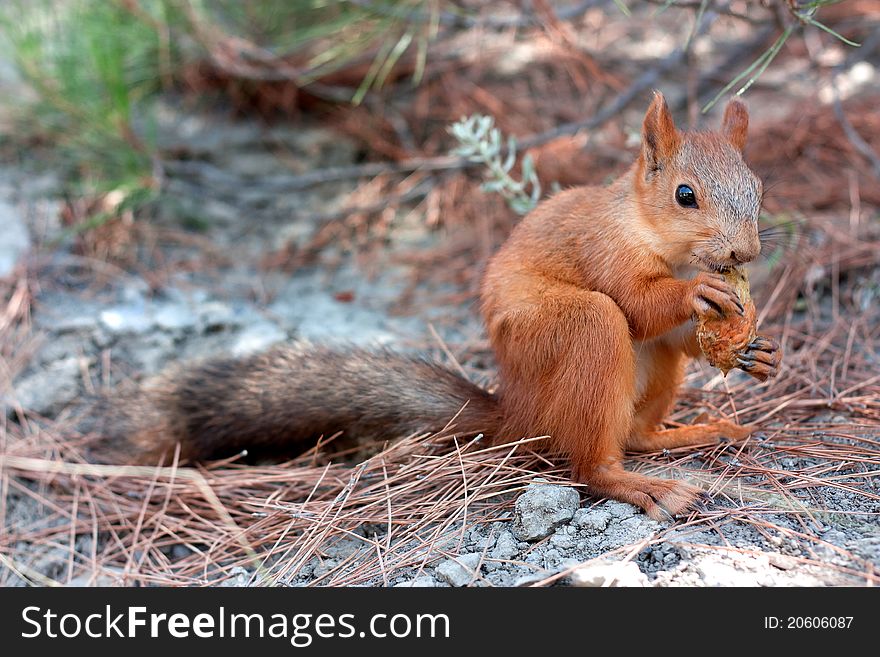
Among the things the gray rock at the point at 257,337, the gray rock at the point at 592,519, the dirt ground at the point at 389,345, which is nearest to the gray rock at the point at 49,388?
the dirt ground at the point at 389,345

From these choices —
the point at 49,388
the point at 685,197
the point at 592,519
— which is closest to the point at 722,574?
the point at 592,519

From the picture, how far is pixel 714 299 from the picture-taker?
174 centimetres

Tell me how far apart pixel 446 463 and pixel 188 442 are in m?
0.72

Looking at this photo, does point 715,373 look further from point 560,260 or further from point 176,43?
point 176,43

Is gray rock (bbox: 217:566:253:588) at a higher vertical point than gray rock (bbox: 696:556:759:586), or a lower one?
lower

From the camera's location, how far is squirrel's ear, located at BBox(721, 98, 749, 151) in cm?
203

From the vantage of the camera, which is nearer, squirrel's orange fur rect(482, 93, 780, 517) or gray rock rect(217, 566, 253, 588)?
squirrel's orange fur rect(482, 93, 780, 517)

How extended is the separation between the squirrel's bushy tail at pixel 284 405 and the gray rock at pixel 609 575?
58cm

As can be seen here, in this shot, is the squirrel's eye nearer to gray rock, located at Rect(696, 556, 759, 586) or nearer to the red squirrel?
the red squirrel

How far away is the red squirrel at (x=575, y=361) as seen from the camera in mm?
1830

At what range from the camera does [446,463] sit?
2.07 metres

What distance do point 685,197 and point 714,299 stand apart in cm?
25

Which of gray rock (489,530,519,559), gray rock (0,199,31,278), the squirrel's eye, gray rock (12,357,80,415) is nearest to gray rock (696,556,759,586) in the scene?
gray rock (489,530,519,559)

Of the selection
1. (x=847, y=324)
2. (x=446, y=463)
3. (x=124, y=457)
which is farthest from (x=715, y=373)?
(x=124, y=457)
